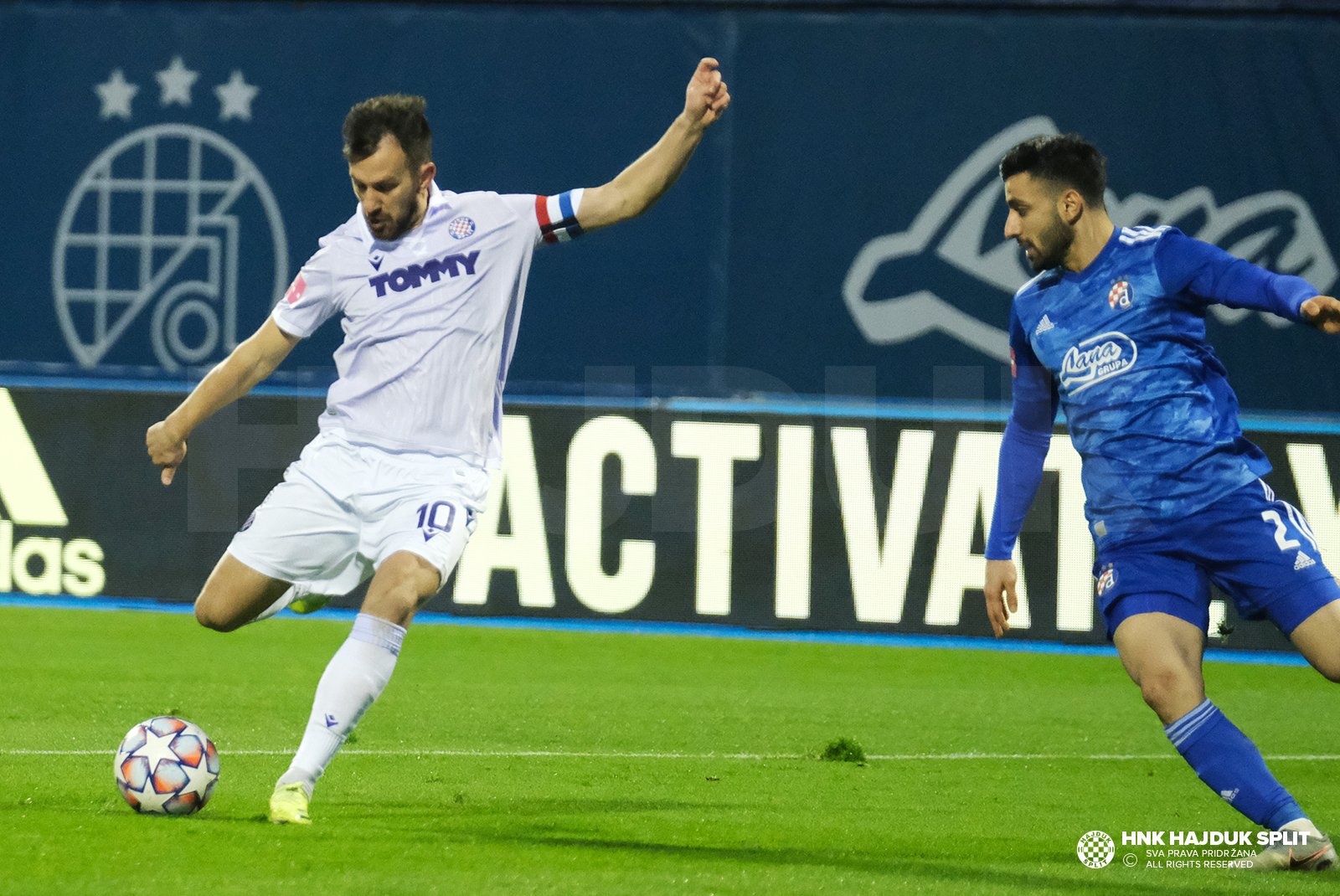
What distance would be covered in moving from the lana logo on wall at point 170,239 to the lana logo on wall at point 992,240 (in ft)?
13.8

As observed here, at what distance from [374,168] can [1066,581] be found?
5.36 metres

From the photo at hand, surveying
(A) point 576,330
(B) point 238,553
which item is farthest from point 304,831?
(A) point 576,330

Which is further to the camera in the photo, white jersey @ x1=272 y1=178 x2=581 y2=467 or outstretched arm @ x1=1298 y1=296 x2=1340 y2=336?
white jersey @ x1=272 y1=178 x2=581 y2=467

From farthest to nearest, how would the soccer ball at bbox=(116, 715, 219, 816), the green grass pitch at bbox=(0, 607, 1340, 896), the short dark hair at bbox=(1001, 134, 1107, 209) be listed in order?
the soccer ball at bbox=(116, 715, 219, 816), the short dark hair at bbox=(1001, 134, 1107, 209), the green grass pitch at bbox=(0, 607, 1340, 896)

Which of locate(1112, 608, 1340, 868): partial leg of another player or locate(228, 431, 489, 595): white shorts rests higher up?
locate(228, 431, 489, 595): white shorts

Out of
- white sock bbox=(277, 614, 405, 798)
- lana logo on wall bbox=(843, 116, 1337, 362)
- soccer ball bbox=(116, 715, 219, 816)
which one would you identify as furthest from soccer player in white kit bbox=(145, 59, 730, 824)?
lana logo on wall bbox=(843, 116, 1337, 362)

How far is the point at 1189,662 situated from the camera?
13.7 feet

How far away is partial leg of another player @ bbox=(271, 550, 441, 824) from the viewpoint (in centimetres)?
439

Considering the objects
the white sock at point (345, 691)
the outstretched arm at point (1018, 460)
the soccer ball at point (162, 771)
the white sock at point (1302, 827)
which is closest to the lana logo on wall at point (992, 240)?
the outstretched arm at point (1018, 460)

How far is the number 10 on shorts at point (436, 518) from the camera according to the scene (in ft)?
15.0

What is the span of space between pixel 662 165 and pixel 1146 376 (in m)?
1.40

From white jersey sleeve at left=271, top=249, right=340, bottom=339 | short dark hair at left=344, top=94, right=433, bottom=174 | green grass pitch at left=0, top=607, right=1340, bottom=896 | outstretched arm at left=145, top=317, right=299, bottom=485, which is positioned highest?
short dark hair at left=344, top=94, right=433, bottom=174

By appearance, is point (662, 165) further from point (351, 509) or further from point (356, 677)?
point (356, 677)

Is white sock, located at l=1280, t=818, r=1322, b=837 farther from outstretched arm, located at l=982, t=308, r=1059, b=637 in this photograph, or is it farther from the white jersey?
the white jersey
